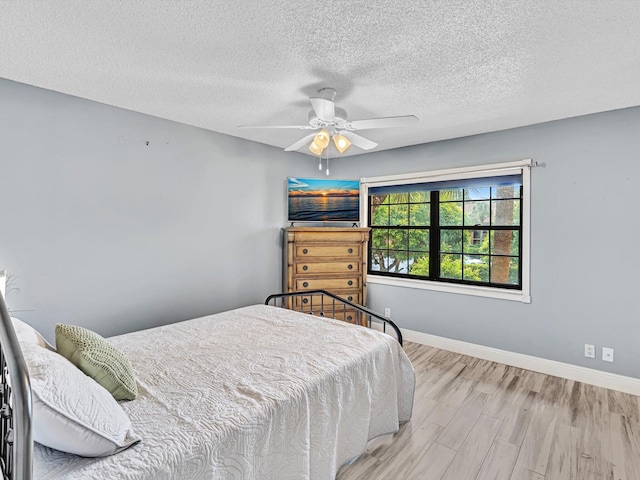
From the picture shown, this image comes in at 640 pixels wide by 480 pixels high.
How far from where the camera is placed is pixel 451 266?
12.9 feet

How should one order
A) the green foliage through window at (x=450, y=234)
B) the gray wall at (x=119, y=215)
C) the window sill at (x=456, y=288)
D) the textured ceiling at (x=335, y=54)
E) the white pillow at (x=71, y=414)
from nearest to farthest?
1. the white pillow at (x=71, y=414)
2. the textured ceiling at (x=335, y=54)
3. the gray wall at (x=119, y=215)
4. the window sill at (x=456, y=288)
5. the green foliage through window at (x=450, y=234)

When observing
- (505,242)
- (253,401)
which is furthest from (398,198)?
(253,401)

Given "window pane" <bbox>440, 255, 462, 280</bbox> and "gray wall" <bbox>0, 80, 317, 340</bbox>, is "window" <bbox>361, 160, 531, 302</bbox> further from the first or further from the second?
"gray wall" <bbox>0, 80, 317, 340</bbox>

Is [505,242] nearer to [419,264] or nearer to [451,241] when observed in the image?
[451,241]

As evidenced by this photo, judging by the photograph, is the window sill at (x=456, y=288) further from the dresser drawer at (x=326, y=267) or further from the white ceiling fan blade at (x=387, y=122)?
the white ceiling fan blade at (x=387, y=122)

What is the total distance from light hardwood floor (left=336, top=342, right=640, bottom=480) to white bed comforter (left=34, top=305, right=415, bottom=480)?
180mm

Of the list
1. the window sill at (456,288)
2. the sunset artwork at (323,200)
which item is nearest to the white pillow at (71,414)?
the sunset artwork at (323,200)

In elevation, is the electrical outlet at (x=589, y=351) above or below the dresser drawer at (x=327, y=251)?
below

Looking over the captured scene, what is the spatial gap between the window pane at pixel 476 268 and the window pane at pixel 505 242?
0.45 feet

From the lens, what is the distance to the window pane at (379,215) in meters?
4.50

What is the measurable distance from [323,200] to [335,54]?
2.51 metres

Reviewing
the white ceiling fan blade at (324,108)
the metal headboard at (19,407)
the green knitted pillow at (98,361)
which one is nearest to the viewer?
the metal headboard at (19,407)

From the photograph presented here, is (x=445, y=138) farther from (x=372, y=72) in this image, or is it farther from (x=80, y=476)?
(x=80, y=476)

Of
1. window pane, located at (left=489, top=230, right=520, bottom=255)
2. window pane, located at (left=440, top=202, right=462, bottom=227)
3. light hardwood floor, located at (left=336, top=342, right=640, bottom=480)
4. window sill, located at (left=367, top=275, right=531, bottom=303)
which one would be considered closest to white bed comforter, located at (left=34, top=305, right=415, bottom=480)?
light hardwood floor, located at (left=336, top=342, right=640, bottom=480)
